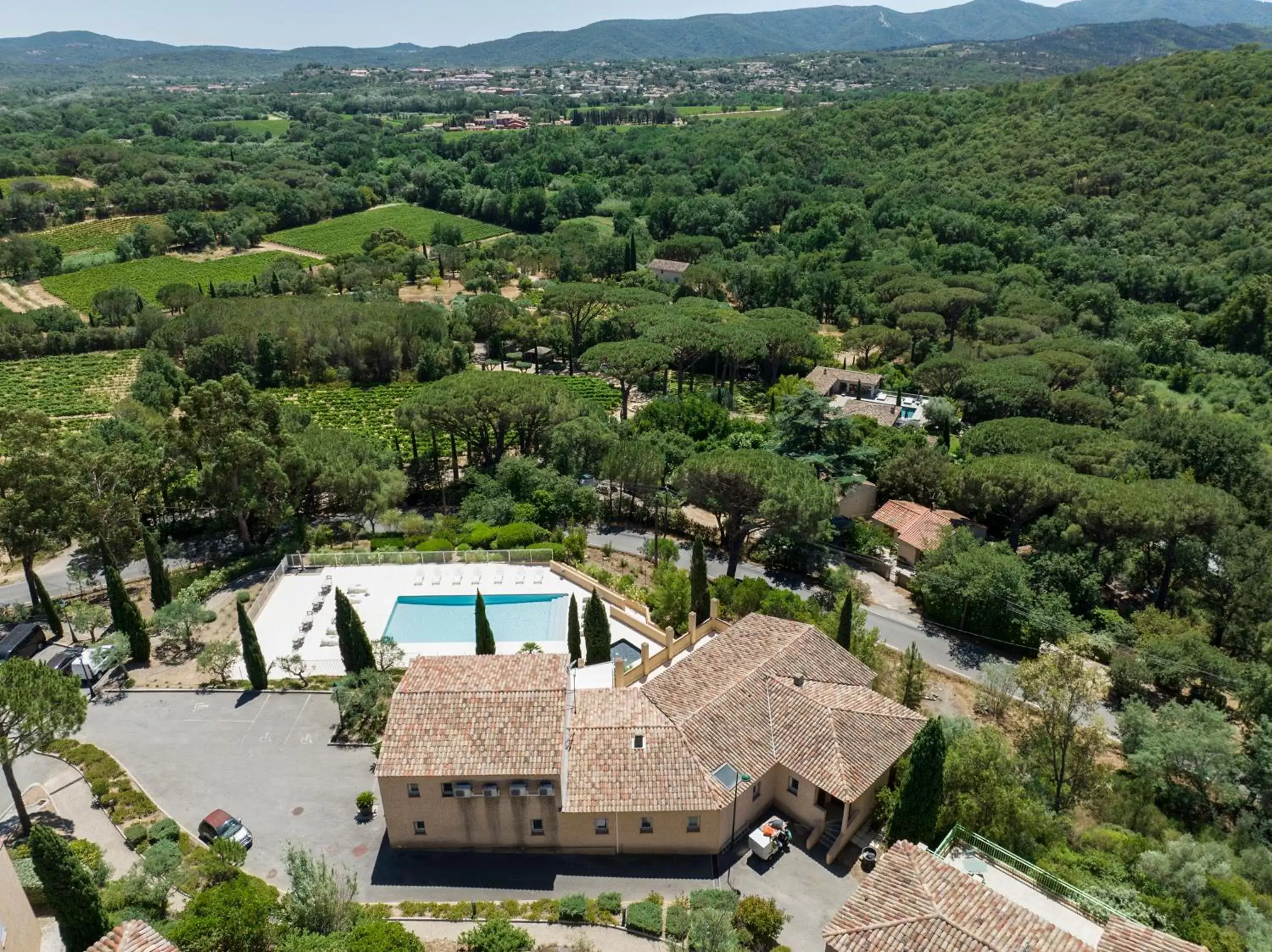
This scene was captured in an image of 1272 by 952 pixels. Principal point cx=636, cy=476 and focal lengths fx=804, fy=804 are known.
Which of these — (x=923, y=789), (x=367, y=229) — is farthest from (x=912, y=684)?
(x=367, y=229)

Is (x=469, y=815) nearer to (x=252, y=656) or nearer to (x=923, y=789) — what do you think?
(x=252, y=656)

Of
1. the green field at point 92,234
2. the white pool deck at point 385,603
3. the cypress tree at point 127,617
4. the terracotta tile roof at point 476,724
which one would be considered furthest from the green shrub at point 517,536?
the green field at point 92,234

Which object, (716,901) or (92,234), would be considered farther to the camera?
(92,234)

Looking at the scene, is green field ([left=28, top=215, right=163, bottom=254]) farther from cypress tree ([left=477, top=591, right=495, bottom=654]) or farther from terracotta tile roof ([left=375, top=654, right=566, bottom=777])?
terracotta tile roof ([left=375, top=654, right=566, bottom=777])

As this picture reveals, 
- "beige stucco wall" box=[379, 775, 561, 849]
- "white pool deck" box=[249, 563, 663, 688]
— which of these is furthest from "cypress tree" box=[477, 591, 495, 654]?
"beige stucco wall" box=[379, 775, 561, 849]

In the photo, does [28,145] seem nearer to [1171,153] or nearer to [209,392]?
[209,392]

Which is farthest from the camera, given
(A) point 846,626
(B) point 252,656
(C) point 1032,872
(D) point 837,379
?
(D) point 837,379

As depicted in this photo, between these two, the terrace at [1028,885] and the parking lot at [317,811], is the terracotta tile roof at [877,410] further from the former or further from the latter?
the parking lot at [317,811]
